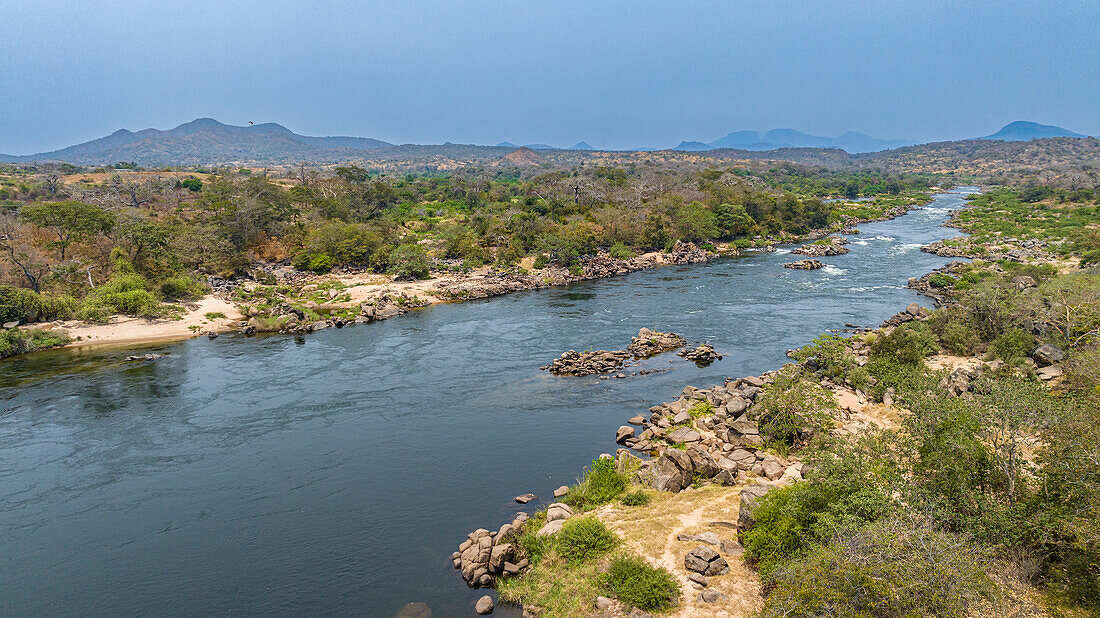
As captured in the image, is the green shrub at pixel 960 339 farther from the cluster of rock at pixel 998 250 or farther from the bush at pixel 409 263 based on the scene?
→ the bush at pixel 409 263

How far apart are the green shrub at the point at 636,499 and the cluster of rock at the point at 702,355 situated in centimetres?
1291

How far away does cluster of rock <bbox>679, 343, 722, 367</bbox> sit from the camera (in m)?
26.9

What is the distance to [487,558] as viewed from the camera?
1266 cm

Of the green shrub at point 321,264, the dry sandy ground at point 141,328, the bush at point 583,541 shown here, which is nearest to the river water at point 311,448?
the dry sandy ground at point 141,328

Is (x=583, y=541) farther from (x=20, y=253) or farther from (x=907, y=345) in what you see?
(x=20, y=253)

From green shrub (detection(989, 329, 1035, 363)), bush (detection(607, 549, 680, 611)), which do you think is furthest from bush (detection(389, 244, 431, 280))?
bush (detection(607, 549, 680, 611))

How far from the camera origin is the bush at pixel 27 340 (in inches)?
1132

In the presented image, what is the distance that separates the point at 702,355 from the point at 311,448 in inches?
695

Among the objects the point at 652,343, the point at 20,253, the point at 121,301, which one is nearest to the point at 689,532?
the point at 652,343

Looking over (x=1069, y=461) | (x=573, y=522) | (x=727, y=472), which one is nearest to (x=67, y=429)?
(x=573, y=522)

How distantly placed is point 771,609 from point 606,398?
14.0m

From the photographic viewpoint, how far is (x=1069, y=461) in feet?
31.9

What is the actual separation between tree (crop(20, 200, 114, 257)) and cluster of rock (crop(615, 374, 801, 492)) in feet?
130

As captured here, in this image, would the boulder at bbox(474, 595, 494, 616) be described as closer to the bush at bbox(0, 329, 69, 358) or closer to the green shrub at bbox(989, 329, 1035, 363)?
the green shrub at bbox(989, 329, 1035, 363)
